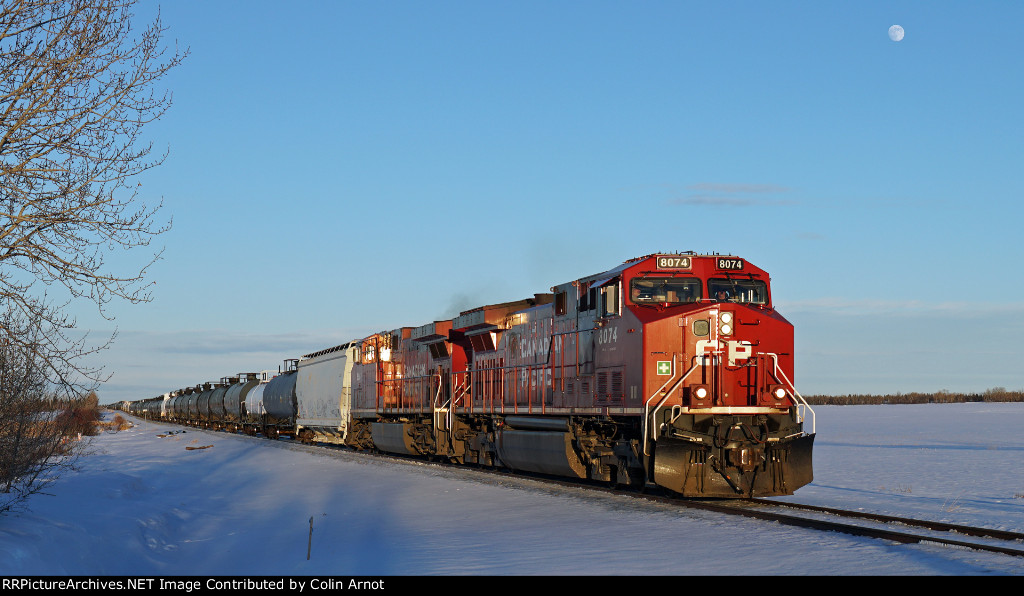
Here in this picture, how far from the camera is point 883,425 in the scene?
166ft

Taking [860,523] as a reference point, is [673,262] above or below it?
above

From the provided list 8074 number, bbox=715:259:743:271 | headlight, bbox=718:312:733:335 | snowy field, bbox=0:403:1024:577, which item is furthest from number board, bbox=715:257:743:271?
snowy field, bbox=0:403:1024:577

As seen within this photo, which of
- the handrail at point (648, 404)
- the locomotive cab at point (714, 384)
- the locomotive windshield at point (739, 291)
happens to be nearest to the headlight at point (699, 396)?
the locomotive cab at point (714, 384)

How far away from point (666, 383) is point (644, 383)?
1.21 feet

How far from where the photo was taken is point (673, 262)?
53.8 ft

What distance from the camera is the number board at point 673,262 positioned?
53.8ft

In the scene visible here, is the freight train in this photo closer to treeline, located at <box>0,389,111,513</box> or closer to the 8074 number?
the 8074 number

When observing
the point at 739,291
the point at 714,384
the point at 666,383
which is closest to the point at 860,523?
the point at 714,384

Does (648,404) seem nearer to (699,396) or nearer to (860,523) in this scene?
(699,396)

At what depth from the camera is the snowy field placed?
33.4 feet

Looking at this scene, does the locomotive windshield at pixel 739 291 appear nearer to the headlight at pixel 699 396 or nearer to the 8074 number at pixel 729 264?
the 8074 number at pixel 729 264

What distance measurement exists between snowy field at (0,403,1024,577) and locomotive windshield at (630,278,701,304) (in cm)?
347
